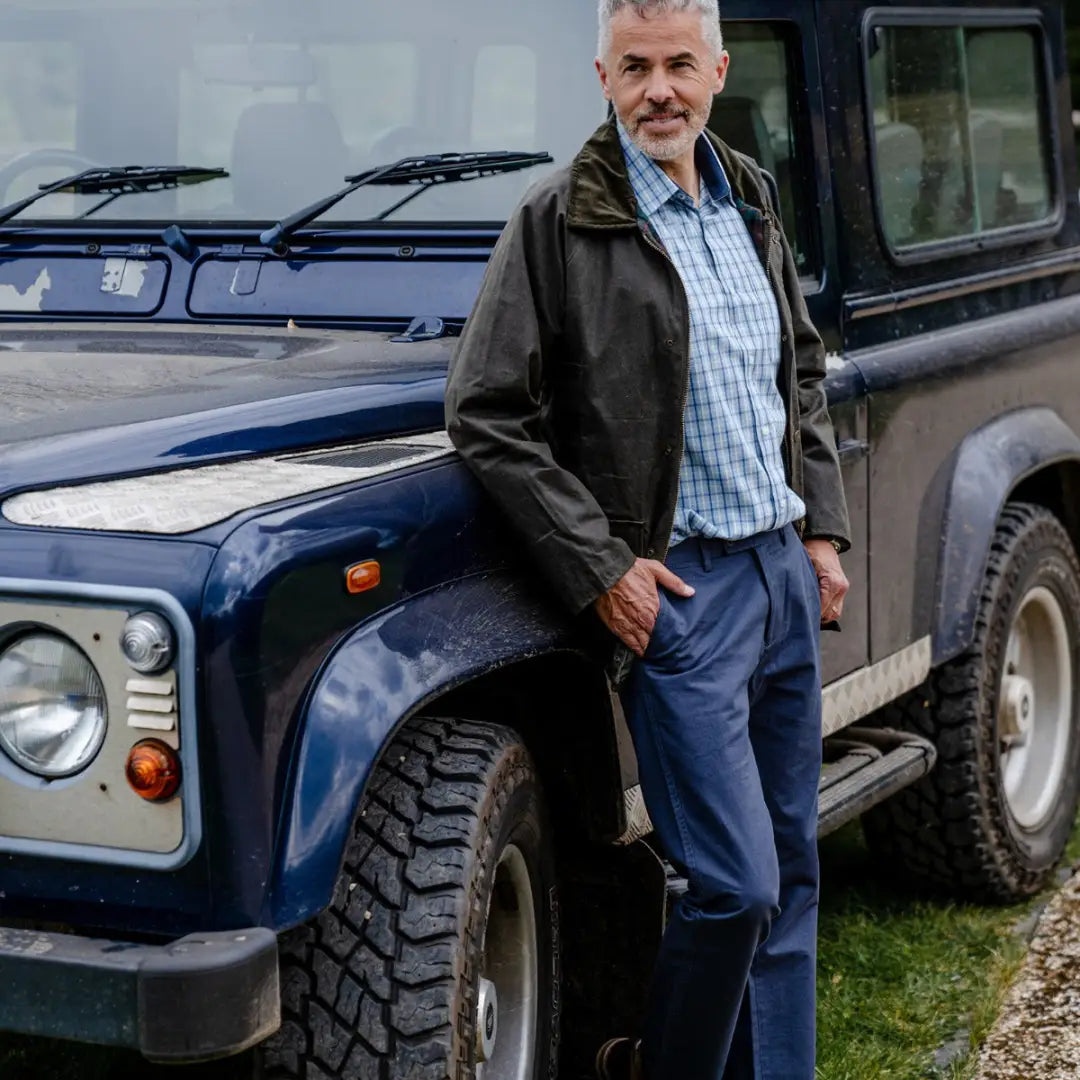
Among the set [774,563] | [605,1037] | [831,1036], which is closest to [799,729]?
[774,563]

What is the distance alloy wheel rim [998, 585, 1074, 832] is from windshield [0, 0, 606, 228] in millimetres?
2013

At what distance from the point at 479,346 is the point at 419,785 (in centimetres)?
60

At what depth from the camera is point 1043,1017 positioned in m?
3.92

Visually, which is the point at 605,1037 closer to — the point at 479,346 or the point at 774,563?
the point at 774,563

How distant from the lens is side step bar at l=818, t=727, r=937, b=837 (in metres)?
3.65

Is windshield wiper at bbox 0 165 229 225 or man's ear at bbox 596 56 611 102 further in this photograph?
windshield wiper at bbox 0 165 229 225

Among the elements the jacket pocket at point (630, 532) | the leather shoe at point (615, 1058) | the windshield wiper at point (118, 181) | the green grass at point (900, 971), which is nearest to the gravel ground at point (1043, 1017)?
the green grass at point (900, 971)

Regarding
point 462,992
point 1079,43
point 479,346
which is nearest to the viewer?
point 462,992

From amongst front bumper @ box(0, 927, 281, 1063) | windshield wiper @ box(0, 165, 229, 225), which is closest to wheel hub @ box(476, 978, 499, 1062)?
front bumper @ box(0, 927, 281, 1063)

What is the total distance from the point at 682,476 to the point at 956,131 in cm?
191

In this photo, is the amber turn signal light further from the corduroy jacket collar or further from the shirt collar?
the shirt collar

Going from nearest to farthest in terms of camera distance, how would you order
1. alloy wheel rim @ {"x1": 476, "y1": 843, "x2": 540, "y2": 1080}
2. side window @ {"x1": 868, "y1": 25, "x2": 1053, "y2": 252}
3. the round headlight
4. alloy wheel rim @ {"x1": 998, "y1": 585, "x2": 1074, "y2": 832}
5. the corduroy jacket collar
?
the round headlight → the corduroy jacket collar → alloy wheel rim @ {"x1": 476, "y1": 843, "x2": 540, "y2": 1080} → side window @ {"x1": 868, "y1": 25, "x2": 1053, "y2": 252} → alloy wheel rim @ {"x1": 998, "y1": 585, "x2": 1074, "y2": 832}

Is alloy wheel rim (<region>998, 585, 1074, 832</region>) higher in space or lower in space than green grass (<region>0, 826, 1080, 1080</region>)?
higher

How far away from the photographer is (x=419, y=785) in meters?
2.56
